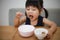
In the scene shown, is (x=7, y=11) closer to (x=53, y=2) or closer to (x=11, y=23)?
(x=11, y=23)

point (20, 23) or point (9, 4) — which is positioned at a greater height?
point (9, 4)

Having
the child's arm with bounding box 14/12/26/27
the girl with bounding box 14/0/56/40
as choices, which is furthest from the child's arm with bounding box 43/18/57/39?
the child's arm with bounding box 14/12/26/27

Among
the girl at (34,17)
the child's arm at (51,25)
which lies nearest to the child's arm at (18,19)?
the girl at (34,17)

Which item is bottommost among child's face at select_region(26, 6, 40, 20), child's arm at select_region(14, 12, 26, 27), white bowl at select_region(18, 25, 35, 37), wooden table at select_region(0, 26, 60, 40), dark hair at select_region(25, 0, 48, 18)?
wooden table at select_region(0, 26, 60, 40)

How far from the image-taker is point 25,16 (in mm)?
758

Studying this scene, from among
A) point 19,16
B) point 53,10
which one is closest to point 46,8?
point 53,10

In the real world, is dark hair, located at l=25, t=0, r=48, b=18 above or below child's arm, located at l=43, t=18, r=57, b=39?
above

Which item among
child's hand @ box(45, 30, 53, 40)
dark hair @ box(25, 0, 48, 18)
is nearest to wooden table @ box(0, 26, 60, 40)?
child's hand @ box(45, 30, 53, 40)

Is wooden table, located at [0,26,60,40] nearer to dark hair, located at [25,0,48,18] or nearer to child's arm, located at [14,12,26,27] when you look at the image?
child's arm, located at [14,12,26,27]

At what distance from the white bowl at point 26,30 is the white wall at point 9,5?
0.33ft

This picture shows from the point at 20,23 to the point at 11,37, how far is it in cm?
9

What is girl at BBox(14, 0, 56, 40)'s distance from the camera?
731 millimetres

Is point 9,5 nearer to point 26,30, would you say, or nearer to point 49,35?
point 26,30

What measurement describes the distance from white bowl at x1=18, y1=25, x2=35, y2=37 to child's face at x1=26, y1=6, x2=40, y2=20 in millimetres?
53
